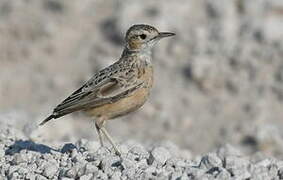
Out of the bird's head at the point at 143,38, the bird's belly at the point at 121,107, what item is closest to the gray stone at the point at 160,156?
the bird's belly at the point at 121,107

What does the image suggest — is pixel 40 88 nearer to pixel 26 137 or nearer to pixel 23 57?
pixel 23 57

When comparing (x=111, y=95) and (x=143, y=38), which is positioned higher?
(x=143, y=38)

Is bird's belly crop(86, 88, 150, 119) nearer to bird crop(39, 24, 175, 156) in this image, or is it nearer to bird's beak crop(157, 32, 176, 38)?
bird crop(39, 24, 175, 156)

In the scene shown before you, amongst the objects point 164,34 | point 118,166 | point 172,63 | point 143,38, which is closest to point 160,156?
point 118,166

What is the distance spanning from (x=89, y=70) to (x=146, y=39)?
286 inches

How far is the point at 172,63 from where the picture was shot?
18.7 metres

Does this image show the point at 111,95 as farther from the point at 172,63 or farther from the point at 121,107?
the point at 172,63

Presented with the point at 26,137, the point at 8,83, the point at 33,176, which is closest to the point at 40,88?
the point at 8,83

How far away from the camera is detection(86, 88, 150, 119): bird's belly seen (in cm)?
1077

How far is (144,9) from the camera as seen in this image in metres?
19.1

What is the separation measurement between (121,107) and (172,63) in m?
8.00

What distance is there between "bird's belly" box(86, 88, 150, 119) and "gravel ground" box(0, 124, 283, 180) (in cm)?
46

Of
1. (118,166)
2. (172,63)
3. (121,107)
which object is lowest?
(118,166)

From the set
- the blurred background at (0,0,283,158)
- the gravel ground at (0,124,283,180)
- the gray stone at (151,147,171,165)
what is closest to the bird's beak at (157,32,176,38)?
the gravel ground at (0,124,283,180)
